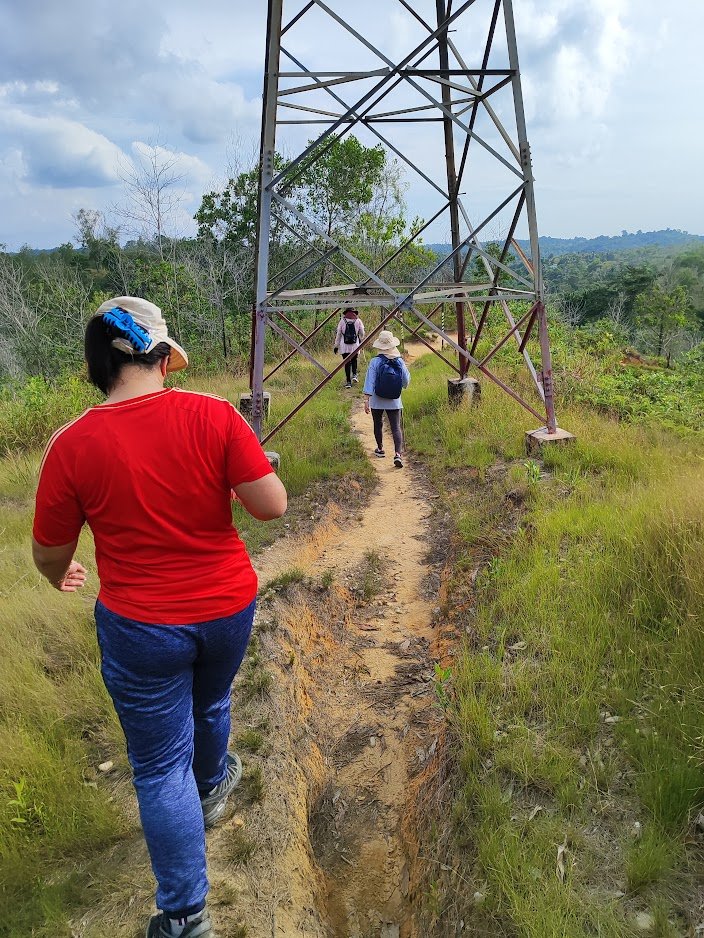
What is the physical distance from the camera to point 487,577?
392 centimetres

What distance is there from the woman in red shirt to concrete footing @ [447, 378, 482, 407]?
629cm

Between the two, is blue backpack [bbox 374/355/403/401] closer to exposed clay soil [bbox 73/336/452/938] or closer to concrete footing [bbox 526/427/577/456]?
concrete footing [bbox 526/427/577/456]

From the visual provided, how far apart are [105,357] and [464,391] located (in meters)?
6.60

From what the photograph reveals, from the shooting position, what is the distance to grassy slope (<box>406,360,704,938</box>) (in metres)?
1.87

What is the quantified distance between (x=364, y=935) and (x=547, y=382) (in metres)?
4.89

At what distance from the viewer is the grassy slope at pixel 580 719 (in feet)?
6.13

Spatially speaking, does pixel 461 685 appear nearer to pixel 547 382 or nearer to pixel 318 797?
pixel 318 797

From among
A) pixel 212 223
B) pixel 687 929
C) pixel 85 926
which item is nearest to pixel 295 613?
pixel 85 926

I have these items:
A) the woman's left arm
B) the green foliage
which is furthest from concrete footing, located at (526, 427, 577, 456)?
the green foliage

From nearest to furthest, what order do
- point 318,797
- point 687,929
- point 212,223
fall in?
point 687,929 → point 318,797 → point 212,223

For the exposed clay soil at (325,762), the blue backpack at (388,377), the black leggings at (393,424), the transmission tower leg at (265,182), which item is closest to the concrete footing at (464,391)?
the black leggings at (393,424)

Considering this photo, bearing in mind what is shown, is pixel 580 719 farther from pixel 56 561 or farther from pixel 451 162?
pixel 451 162

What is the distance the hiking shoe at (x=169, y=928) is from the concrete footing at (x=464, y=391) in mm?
6683

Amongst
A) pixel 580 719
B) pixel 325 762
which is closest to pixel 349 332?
pixel 325 762
